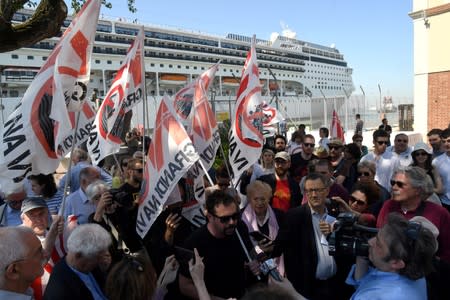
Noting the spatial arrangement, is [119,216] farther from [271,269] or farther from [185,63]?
[185,63]

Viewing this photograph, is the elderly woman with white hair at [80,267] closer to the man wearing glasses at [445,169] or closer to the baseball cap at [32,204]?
the baseball cap at [32,204]

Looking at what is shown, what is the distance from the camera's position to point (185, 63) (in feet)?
156

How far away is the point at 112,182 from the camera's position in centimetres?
554

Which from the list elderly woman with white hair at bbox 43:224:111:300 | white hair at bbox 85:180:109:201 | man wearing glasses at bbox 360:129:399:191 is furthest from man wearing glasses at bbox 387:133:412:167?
elderly woman with white hair at bbox 43:224:111:300

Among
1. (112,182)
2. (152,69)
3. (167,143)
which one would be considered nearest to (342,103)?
(112,182)

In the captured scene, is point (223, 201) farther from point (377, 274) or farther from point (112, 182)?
point (112, 182)

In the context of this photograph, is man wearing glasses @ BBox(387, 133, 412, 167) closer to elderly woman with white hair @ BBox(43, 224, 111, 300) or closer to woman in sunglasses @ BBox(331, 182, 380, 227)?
woman in sunglasses @ BBox(331, 182, 380, 227)

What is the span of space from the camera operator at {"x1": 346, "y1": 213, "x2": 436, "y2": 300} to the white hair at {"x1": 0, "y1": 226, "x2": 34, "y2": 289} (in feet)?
5.24

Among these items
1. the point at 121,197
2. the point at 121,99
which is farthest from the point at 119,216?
the point at 121,99

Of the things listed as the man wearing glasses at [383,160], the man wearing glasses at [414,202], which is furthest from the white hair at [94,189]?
the man wearing glasses at [383,160]

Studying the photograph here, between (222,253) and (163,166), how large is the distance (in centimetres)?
102

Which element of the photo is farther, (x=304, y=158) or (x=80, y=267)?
(x=304, y=158)

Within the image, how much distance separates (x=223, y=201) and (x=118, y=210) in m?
1.38

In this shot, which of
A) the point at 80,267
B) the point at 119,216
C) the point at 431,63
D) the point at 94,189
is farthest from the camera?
the point at 431,63
